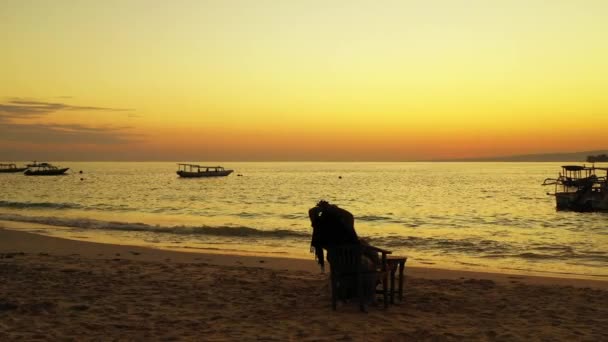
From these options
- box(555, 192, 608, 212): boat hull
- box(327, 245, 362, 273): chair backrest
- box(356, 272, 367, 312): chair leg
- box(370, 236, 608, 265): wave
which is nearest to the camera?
box(327, 245, 362, 273): chair backrest

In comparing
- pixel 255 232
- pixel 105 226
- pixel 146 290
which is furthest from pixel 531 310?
pixel 105 226

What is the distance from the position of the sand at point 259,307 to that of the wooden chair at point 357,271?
0.27 meters

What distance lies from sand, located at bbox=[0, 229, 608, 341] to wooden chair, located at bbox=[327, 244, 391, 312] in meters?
0.27

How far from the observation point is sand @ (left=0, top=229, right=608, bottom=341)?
280 inches

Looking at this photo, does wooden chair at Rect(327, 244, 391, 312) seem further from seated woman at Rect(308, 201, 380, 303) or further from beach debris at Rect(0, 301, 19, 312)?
beach debris at Rect(0, 301, 19, 312)

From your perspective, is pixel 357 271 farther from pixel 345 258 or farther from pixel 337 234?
pixel 337 234

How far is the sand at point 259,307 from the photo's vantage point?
280 inches

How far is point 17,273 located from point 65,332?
5007 millimetres

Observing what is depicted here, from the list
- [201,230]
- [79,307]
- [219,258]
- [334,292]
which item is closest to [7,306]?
[79,307]

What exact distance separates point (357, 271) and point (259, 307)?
5.69ft

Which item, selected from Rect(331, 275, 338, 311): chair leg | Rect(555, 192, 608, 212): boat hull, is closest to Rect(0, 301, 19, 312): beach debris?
Rect(331, 275, 338, 311): chair leg

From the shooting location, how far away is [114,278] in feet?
35.8

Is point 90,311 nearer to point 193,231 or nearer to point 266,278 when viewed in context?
point 266,278

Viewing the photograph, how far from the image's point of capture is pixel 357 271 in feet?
27.2
